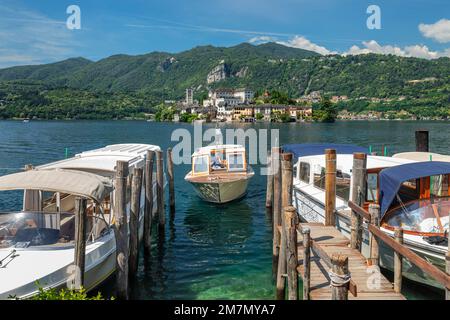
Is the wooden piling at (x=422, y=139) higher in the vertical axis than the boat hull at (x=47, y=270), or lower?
higher

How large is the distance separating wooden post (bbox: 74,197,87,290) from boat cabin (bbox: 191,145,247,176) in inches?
566

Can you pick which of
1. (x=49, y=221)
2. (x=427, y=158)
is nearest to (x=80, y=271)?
(x=49, y=221)

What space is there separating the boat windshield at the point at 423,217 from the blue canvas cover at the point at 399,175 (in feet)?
1.33

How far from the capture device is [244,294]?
12.3 meters

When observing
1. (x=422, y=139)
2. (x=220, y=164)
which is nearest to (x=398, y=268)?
(x=220, y=164)

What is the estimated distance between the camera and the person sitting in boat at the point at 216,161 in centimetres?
2407

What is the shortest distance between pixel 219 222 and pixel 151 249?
496cm

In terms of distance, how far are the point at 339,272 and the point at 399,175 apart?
283 inches

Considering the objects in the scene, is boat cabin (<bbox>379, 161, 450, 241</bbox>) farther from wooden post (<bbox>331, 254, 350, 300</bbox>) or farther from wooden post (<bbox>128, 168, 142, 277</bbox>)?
wooden post (<bbox>128, 168, 142, 277</bbox>)

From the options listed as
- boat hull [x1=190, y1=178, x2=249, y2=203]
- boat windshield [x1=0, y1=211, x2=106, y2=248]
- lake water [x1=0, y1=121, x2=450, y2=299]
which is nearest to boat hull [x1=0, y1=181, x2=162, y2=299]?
boat windshield [x1=0, y1=211, x2=106, y2=248]

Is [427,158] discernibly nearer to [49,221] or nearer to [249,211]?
[249,211]

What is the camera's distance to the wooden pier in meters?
6.81

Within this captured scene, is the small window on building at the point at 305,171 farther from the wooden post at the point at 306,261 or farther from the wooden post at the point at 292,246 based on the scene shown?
Result: the wooden post at the point at 306,261

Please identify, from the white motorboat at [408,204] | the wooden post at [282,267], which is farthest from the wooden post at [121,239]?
the white motorboat at [408,204]
